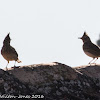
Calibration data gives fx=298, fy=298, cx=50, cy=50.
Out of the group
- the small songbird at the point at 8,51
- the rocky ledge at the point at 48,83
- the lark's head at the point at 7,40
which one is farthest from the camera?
the lark's head at the point at 7,40

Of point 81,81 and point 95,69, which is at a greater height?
point 95,69

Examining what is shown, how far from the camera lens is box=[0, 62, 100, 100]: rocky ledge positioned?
243 inches

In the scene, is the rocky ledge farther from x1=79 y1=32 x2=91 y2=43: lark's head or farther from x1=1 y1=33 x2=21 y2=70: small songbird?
x1=79 y1=32 x2=91 y2=43: lark's head

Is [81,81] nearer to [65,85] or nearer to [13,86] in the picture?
[65,85]

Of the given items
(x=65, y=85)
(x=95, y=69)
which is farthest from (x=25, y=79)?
(x=95, y=69)

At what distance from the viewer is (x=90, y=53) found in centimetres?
1328

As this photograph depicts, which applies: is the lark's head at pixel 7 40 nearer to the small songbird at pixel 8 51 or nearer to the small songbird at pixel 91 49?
the small songbird at pixel 8 51

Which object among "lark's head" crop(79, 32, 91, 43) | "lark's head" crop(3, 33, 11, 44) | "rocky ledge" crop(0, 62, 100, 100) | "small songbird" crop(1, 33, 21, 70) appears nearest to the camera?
"rocky ledge" crop(0, 62, 100, 100)

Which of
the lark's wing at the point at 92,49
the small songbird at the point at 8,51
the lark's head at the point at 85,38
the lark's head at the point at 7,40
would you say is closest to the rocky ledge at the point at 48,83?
the small songbird at the point at 8,51

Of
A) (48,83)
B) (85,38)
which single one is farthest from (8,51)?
(85,38)

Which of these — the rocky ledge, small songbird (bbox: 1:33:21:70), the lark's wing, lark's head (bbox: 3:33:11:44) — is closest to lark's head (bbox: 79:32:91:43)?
the lark's wing

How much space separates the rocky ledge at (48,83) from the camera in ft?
20.2

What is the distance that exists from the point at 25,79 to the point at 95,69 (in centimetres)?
233

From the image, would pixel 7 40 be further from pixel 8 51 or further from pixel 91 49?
pixel 91 49
